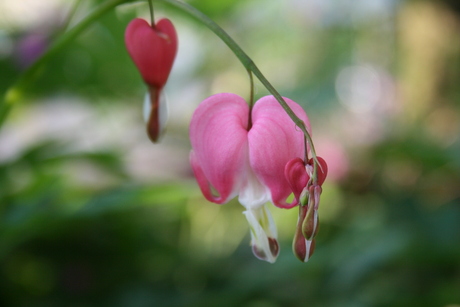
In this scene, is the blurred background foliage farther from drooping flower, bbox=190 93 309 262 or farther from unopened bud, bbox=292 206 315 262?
unopened bud, bbox=292 206 315 262

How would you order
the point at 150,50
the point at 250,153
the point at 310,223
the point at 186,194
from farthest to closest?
the point at 186,194 < the point at 150,50 < the point at 250,153 < the point at 310,223


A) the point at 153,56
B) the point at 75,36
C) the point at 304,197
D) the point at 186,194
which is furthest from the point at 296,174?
the point at 186,194

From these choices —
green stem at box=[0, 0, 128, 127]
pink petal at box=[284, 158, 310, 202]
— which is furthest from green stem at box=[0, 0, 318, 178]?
pink petal at box=[284, 158, 310, 202]

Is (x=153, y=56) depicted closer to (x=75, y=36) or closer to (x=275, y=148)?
(x=75, y=36)

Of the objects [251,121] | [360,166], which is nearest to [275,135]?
[251,121]

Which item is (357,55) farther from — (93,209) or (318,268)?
(93,209)

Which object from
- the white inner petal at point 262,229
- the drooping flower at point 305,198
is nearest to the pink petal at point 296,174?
the drooping flower at point 305,198
